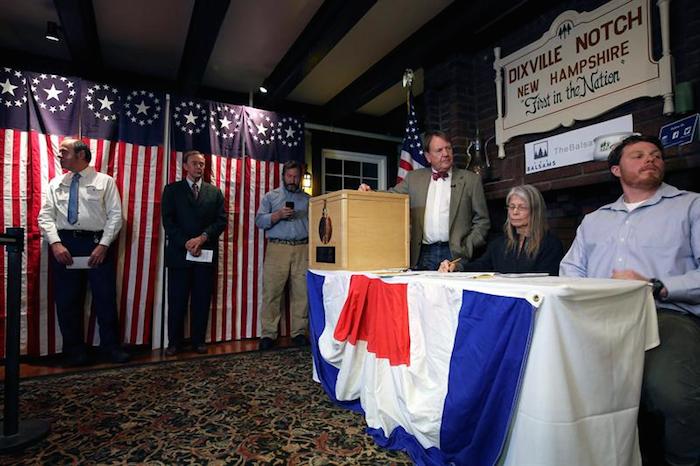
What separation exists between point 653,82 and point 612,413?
1.96 meters

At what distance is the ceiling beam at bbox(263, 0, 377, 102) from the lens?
2.62 meters

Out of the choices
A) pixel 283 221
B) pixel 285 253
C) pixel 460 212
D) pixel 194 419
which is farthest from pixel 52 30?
pixel 460 212

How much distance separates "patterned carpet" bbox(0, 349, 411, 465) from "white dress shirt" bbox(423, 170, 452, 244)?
1.05m

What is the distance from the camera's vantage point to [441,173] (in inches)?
89.7

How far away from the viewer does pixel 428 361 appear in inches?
53.9

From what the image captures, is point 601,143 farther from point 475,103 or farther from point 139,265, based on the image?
point 139,265

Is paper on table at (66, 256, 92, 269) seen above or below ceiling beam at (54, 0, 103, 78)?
below

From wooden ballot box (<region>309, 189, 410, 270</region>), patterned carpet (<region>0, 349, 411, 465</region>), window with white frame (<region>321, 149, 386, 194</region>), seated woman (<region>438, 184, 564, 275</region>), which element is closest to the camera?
patterned carpet (<region>0, 349, 411, 465</region>)

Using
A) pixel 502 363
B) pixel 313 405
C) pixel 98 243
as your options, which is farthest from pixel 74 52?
pixel 502 363

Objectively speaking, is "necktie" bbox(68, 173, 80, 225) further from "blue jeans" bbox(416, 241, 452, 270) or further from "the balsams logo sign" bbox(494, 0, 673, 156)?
"the balsams logo sign" bbox(494, 0, 673, 156)

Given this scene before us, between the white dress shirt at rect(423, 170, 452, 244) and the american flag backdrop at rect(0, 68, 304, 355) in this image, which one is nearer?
the white dress shirt at rect(423, 170, 452, 244)

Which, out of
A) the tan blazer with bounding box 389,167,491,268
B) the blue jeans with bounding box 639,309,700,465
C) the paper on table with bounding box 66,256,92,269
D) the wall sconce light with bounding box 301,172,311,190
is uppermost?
the wall sconce light with bounding box 301,172,311,190

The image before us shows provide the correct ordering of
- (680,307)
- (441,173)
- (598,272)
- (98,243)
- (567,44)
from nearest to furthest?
(680,307)
(598,272)
(441,173)
(567,44)
(98,243)

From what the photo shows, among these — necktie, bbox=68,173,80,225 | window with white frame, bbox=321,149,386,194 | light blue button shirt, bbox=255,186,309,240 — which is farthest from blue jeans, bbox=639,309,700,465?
window with white frame, bbox=321,149,386,194
